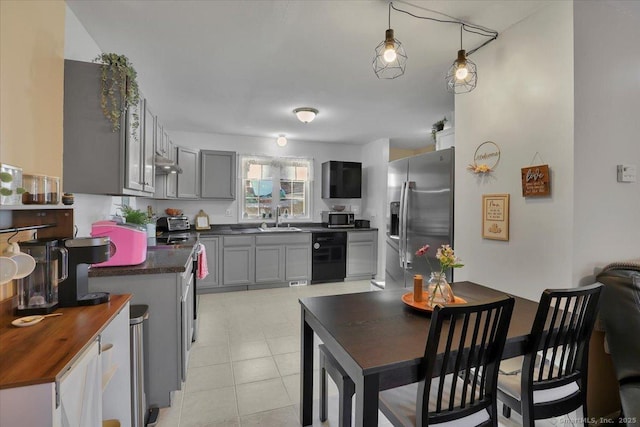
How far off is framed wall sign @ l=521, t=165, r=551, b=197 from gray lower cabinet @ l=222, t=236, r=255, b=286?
3.58 metres

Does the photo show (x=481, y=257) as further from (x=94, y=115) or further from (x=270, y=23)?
(x=94, y=115)

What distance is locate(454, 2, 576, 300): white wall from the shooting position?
172 cm

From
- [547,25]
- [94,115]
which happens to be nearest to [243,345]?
[94,115]

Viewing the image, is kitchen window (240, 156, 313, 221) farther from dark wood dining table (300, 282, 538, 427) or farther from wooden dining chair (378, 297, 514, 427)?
wooden dining chair (378, 297, 514, 427)

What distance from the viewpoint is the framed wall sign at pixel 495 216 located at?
6.76ft

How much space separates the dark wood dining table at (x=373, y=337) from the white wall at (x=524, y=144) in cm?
31

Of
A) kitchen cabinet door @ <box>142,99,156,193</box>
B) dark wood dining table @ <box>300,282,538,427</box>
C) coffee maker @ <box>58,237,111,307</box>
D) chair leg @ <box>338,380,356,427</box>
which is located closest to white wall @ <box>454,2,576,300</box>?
dark wood dining table @ <box>300,282,538,427</box>

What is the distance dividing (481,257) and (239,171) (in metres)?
4.04

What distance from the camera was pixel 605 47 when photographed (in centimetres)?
176

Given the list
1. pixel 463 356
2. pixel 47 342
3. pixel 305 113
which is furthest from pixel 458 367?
pixel 305 113

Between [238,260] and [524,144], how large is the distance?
12.4ft

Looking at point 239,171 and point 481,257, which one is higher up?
point 239,171

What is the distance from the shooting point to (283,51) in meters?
2.36

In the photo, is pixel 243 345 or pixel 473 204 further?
pixel 243 345
